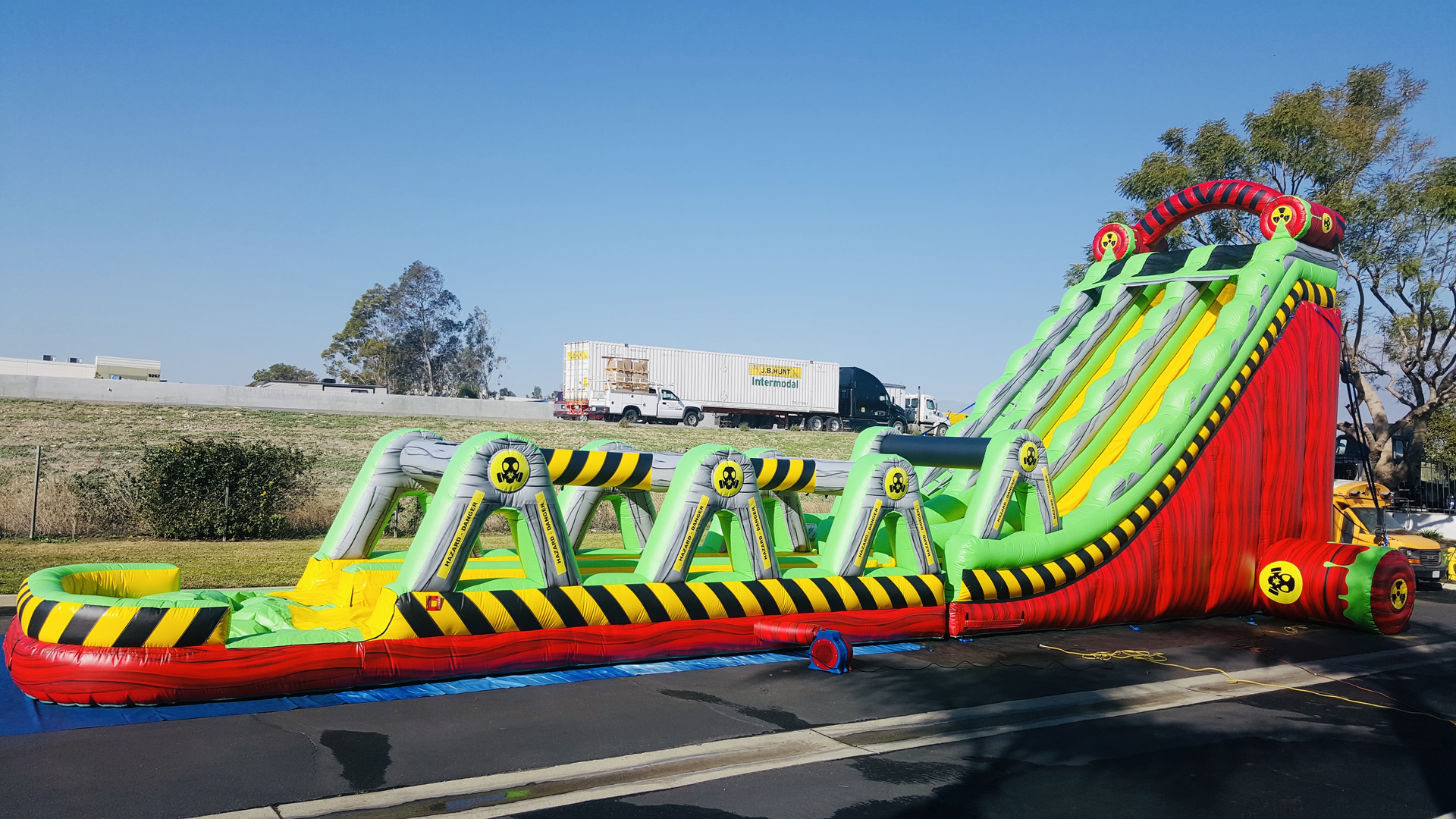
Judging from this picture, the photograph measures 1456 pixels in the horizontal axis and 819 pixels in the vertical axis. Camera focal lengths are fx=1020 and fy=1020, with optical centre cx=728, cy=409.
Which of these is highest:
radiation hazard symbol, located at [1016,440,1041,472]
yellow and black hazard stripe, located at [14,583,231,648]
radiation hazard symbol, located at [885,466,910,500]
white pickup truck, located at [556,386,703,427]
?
white pickup truck, located at [556,386,703,427]

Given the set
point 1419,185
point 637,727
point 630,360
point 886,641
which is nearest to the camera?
point 637,727

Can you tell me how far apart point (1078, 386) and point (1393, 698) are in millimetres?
4664

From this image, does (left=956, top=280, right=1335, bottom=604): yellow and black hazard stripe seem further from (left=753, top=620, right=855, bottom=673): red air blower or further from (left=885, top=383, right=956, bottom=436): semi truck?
(left=885, top=383, right=956, bottom=436): semi truck

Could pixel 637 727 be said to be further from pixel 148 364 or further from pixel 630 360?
pixel 148 364

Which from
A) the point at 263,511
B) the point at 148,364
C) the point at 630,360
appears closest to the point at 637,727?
the point at 263,511

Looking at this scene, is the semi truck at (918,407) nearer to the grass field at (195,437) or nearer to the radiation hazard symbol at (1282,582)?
the grass field at (195,437)

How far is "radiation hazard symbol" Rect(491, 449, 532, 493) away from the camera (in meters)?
6.62

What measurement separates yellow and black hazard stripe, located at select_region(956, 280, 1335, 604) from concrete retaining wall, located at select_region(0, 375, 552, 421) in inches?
1157

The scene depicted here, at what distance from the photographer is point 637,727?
19.0 feet

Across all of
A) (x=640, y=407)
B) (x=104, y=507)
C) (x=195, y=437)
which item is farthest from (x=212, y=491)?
(x=640, y=407)

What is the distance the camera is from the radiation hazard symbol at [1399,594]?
9812mm

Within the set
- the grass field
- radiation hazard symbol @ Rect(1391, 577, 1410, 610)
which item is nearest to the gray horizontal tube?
radiation hazard symbol @ Rect(1391, 577, 1410, 610)

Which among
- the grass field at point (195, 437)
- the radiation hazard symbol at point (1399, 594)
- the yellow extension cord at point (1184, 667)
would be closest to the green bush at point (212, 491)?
the grass field at point (195, 437)

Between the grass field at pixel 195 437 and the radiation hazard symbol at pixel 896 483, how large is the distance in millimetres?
6563
